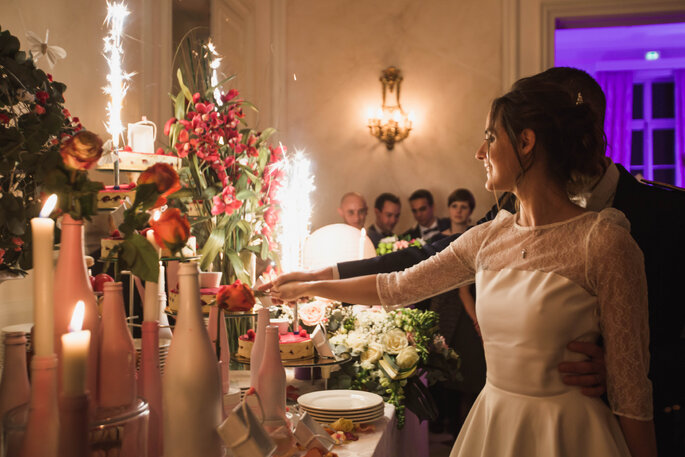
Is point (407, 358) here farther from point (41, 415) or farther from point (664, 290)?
point (41, 415)

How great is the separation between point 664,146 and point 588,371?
777cm

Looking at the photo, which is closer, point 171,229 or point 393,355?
point 171,229

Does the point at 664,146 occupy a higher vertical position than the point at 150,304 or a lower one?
higher

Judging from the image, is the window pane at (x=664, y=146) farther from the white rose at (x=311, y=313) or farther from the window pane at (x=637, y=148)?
the white rose at (x=311, y=313)

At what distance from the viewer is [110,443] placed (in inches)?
35.7

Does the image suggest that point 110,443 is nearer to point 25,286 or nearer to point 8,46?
point 8,46

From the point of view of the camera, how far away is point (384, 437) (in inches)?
71.4

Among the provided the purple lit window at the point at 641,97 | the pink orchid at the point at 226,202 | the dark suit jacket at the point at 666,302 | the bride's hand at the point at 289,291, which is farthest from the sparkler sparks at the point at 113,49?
the purple lit window at the point at 641,97

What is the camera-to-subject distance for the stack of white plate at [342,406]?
1785mm

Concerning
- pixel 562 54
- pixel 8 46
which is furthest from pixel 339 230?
pixel 562 54

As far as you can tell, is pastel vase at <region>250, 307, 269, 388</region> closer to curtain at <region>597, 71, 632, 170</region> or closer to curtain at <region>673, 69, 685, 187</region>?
curtain at <region>597, 71, 632, 170</region>

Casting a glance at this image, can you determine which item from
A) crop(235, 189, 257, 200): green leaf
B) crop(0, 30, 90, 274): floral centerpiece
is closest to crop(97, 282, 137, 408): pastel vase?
crop(0, 30, 90, 274): floral centerpiece

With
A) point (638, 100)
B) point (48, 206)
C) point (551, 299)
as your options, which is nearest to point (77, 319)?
point (48, 206)

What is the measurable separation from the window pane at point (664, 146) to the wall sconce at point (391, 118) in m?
4.25
